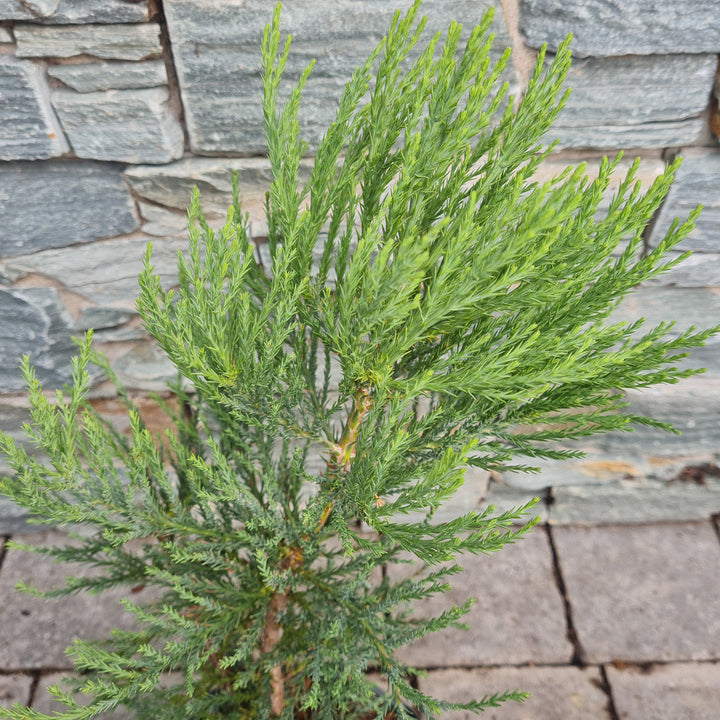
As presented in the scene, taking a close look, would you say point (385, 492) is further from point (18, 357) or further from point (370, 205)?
point (18, 357)

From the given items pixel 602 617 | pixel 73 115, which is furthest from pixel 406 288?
pixel 602 617

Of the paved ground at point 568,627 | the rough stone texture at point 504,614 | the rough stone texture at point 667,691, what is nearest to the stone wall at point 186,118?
the paved ground at point 568,627

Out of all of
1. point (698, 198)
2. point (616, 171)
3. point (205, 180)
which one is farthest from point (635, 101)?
point (205, 180)

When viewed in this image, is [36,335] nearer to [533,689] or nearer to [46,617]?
[46,617]

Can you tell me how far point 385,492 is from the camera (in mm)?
1260

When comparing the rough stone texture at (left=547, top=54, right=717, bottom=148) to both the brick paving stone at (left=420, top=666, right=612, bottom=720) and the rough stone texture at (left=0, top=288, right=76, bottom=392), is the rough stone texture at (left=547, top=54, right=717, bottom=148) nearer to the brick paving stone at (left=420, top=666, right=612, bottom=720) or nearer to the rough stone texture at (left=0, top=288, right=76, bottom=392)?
the rough stone texture at (left=0, top=288, right=76, bottom=392)

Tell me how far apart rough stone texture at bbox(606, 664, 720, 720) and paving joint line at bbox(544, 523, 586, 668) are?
97 millimetres

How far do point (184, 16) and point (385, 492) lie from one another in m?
1.13

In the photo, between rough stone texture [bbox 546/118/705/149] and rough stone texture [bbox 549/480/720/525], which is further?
rough stone texture [bbox 549/480/720/525]

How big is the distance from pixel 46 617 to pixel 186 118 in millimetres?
1701

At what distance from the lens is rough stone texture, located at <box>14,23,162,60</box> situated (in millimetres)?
1503

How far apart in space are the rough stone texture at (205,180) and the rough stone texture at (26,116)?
194 mm

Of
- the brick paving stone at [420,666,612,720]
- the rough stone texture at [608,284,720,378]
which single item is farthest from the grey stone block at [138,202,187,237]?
the brick paving stone at [420,666,612,720]

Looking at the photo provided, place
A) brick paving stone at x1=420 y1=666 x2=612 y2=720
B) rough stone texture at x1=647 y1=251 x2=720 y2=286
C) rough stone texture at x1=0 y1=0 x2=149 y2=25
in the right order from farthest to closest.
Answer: brick paving stone at x1=420 y1=666 x2=612 y2=720, rough stone texture at x1=647 y1=251 x2=720 y2=286, rough stone texture at x1=0 y1=0 x2=149 y2=25
